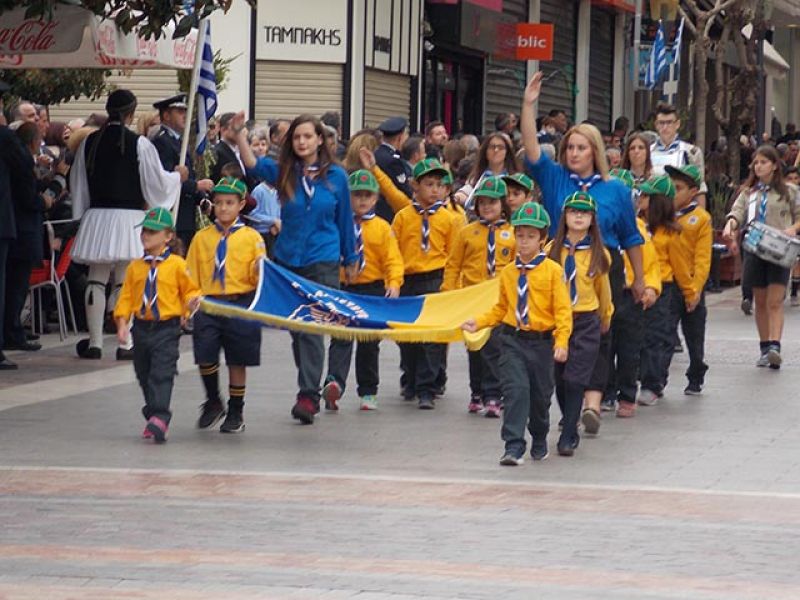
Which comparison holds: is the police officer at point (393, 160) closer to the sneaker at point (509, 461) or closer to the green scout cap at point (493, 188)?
the green scout cap at point (493, 188)

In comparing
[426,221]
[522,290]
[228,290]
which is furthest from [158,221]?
[426,221]

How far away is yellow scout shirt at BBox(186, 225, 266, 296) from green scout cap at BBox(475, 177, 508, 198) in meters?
1.65

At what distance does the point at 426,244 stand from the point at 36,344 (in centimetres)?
448

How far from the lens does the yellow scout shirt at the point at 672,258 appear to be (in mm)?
14242

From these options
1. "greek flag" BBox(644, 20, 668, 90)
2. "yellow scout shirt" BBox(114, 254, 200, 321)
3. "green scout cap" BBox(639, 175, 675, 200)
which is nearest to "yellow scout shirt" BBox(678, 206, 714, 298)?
"green scout cap" BBox(639, 175, 675, 200)

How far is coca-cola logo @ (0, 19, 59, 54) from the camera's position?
48.2 ft

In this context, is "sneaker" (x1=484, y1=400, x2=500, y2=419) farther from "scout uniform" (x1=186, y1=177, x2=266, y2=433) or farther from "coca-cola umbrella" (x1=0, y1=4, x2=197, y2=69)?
"coca-cola umbrella" (x1=0, y1=4, x2=197, y2=69)

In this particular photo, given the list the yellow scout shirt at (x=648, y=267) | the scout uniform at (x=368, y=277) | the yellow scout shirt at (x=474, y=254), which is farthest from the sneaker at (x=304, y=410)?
the yellow scout shirt at (x=648, y=267)

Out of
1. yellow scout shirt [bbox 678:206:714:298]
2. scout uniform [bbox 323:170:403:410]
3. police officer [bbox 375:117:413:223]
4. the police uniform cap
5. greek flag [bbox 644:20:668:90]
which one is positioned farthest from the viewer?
greek flag [bbox 644:20:668:90]

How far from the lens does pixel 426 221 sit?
538 inches

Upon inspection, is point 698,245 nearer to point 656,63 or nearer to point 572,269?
point 572,269

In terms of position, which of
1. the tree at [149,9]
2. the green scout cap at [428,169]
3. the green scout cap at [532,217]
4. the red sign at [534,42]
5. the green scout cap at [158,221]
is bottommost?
the green scout cap at [158,221]

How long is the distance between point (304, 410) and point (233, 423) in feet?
1.67

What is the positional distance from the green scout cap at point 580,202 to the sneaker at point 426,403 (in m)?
2.48
